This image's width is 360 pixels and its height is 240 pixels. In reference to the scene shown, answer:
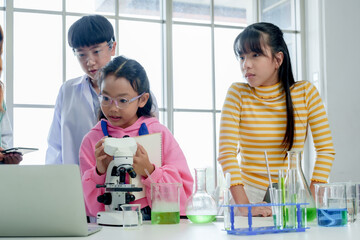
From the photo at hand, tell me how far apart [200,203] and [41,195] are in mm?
473

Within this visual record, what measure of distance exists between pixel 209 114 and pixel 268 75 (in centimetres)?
286

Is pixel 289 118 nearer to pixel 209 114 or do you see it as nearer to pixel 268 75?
pixel 268 75

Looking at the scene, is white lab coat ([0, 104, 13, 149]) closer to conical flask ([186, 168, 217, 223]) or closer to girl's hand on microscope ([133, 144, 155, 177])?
girl's hand on microscope ([133, 144, 155, 177])

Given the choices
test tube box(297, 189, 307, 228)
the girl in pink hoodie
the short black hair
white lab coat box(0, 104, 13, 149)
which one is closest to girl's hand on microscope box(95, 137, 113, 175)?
the girl in pink hoodie

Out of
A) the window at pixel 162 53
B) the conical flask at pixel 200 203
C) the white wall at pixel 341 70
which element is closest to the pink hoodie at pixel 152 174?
the conical flask at pixel 200 203

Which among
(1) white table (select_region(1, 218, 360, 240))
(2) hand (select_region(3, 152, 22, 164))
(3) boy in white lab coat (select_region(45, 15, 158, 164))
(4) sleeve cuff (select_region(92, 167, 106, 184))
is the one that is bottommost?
(1) white table (select_region(1, 218, 360, 240))

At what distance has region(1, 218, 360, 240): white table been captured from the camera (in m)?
1.21

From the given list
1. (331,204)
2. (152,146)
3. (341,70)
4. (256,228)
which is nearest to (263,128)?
(152,146)

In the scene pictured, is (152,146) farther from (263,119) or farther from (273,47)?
(273,47)

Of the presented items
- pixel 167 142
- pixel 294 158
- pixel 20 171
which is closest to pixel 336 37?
pixel 167 142

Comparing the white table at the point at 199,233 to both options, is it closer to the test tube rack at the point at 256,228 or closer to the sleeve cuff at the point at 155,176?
Answer: the test tube rack at the point at 256,228

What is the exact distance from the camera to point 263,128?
6.47 feet

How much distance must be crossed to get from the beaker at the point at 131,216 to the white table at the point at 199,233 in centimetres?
2

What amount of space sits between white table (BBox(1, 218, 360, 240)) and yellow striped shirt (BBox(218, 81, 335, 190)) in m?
0.55
